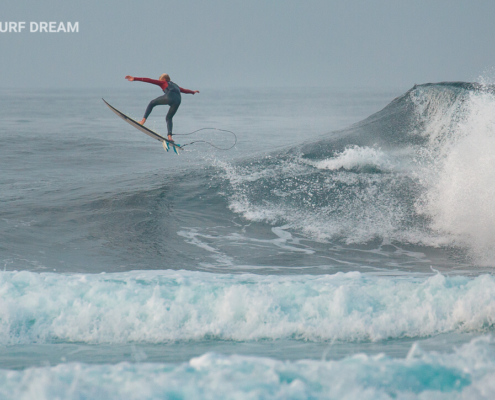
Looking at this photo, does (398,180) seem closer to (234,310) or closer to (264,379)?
(234,310)

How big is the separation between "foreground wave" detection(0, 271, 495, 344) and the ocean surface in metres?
0.02

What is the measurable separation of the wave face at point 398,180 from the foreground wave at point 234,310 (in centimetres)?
300

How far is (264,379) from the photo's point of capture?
3207mm

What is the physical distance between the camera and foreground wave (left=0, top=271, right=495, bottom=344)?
4297 millimetres

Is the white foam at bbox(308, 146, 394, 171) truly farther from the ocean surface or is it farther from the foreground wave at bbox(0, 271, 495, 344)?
the foreground wave at bbox(0, 271, 495, 344)

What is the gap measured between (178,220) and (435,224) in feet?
17.7

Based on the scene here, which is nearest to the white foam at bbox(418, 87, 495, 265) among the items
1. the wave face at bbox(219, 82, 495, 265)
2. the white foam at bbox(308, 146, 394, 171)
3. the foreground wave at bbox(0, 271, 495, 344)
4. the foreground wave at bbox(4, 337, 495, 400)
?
the wave face at bbox(219, 82, 495, 265)

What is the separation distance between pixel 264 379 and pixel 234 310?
4.83 ft

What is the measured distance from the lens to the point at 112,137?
74.3 feet

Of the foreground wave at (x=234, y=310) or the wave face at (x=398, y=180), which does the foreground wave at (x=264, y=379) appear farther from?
the wave face at (x=398, y=180)

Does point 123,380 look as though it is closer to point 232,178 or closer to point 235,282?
point 235,282

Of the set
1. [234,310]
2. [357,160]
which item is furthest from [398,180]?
[234,310]

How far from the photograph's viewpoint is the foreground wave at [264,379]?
10.2ft

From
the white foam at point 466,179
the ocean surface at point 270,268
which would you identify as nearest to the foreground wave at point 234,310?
the ocean surface at point 270,268
